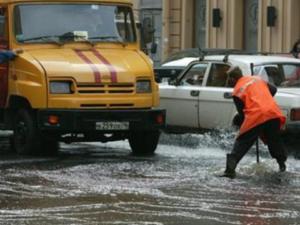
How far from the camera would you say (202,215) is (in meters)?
8.66

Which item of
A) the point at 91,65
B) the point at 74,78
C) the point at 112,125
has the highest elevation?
the point at 91,65

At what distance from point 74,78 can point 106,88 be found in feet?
1.68

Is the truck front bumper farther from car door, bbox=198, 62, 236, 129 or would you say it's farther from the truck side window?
the truck side window

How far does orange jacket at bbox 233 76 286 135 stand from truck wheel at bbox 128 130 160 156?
2776 mm

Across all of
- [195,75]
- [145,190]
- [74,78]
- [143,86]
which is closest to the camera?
[145,190]

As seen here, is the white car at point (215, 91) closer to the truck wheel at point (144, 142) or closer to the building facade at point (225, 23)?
the truck wheel at point (144, 142)

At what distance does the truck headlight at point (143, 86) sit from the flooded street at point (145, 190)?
102cm

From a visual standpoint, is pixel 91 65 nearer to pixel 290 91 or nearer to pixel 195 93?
pixel 195 93

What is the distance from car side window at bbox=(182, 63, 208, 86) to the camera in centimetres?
1439

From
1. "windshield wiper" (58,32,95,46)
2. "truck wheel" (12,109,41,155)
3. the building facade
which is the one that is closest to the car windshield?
"windshield wiper" (58,32,95,46)

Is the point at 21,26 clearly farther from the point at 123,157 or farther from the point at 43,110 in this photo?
the point at 123,157

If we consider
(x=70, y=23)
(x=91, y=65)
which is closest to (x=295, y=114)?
(x=91, y=65)

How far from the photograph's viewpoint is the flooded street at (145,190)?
8.55 meters

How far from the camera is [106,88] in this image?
12.8 metres
